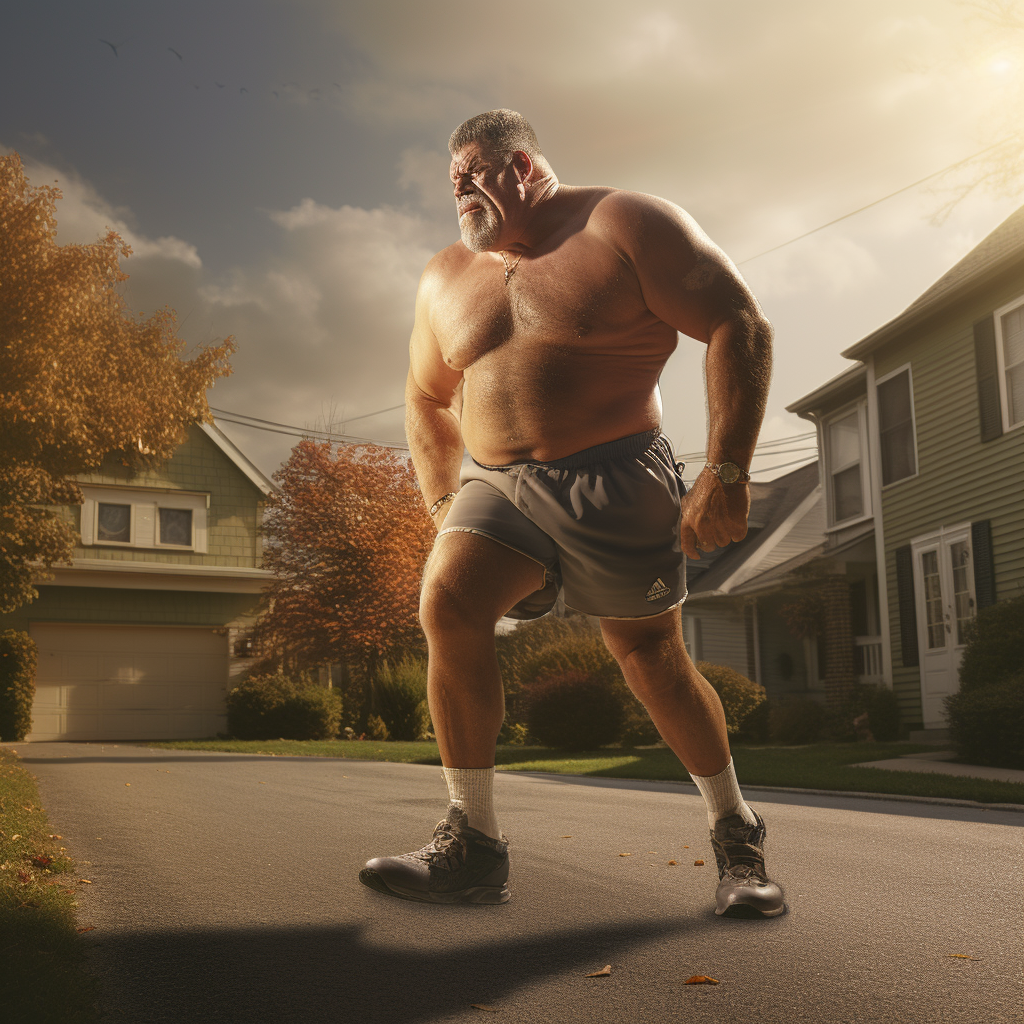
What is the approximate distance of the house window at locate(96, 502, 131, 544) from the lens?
2314 centimetres

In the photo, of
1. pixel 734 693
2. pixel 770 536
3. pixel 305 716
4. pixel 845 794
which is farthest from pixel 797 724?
pixel 845 794

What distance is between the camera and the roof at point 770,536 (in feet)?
74.7

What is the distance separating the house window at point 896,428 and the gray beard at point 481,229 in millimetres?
14649

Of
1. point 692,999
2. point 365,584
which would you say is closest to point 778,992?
point 692,999

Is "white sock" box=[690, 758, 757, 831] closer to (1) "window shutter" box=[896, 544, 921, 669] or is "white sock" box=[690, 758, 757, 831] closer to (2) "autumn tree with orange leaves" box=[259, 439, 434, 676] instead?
(1) "window shutter" box=[896, 544, 921, 669]

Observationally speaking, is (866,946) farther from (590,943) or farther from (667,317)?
(667,317)

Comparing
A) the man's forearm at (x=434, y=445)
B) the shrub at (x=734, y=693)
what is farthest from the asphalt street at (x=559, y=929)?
the shrub at (x=734, y=693)

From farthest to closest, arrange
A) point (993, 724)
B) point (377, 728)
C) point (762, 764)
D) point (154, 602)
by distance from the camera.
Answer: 1. point (154, 602)
2. point (377, 728)
3. point (762, 764)
4. point (993, 724)

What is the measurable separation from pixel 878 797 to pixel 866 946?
6.07 meters

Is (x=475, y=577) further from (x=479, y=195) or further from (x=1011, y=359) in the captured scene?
(x=1011, y=359)

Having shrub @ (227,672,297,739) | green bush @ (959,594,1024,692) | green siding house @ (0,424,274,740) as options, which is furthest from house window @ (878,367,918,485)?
green siding house @ (0,424,274,740)

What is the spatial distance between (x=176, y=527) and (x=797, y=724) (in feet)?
45.8

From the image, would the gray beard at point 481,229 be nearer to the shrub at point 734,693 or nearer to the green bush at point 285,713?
the shrub at point 734,693

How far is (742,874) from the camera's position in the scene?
2980 millimetres
